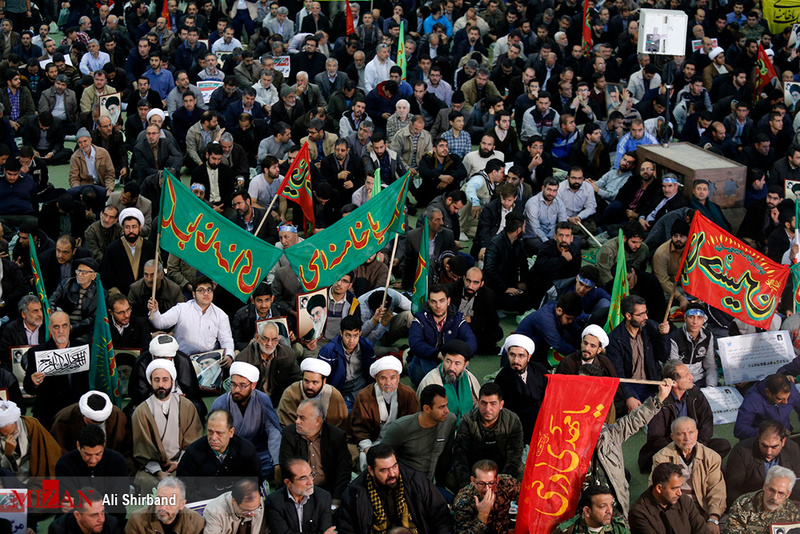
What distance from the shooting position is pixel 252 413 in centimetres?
857

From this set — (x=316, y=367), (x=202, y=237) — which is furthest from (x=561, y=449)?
(x=202, y=237)

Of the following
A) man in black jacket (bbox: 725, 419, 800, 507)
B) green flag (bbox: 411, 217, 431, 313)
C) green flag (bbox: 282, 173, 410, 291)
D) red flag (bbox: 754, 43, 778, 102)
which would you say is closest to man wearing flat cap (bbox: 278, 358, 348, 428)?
green flag (bbox: 282, 173, 410, 291)

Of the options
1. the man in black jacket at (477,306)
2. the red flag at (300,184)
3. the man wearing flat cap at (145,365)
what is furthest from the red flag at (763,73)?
the man wearing flat cap at (145,365)

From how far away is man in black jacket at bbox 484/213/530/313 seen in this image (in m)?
11.6

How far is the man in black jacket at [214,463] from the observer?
7914mm

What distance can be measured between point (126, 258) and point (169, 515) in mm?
4519

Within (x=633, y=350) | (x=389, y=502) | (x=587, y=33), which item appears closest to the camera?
(x=389, y=502)

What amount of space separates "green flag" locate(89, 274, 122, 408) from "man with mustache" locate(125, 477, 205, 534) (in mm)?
1822

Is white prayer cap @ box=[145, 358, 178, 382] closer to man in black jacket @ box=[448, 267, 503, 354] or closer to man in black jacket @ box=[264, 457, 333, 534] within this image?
man in black jacket @ box=[264, 457, 333, 534]

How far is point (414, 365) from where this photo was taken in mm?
9836

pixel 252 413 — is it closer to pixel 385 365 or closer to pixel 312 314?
pixel 385 365

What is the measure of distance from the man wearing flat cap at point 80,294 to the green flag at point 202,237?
4.01 feet

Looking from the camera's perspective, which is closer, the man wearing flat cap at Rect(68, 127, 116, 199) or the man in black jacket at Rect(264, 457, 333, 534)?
the man in black jacket at Rect(264, 457, 333, 534)

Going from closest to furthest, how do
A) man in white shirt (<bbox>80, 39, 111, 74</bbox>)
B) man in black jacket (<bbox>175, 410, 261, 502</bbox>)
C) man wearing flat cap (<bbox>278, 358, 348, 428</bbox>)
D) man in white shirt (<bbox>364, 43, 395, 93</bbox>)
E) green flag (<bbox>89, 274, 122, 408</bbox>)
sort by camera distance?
1. man in black jacket (<bbox>175, 410, 261, 502</bbox>)
2. man wearing flat cap (<bbox>278, 358, 348, 428</bbox>)
3. green flag (<bbox>89, 274, 122, 408</bbox>)
4. man in white shirt (<bbox>364, 43, 395, 93</bbox>)
5. man in white shirt (<bbox>80, 39, 111, 74</bbox>)
